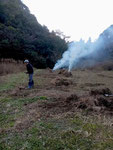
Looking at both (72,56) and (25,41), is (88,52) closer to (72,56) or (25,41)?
(72,56)

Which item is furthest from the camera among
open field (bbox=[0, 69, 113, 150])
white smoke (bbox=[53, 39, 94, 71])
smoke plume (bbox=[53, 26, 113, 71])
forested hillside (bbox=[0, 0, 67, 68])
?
smoke plume (bbox=[53, 26, 113, 71])

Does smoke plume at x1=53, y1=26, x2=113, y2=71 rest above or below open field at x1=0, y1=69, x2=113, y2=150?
above

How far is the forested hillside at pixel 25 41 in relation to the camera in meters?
19.1

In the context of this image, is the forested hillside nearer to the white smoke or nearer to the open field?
the white smoke

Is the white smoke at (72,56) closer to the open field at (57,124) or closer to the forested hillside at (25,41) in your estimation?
the forested hillside at (25,41)

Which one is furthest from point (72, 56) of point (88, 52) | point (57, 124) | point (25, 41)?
point (57, 124)

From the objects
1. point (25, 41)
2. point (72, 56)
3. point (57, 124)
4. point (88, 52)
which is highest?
point (25, 41)

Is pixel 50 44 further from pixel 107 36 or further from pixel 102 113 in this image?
pixel 102 113

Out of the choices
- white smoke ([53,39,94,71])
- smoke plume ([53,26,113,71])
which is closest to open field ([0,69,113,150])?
white smoke ([53,39,94,71])

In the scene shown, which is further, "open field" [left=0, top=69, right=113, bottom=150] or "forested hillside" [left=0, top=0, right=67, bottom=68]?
"forested hillside" [left=0, top=0, right=67, bottom=68]

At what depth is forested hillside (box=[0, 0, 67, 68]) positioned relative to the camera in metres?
19.1

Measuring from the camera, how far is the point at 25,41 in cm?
2114

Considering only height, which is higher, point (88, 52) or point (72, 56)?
point (88, 52)

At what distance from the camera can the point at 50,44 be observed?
24453 millimetres
